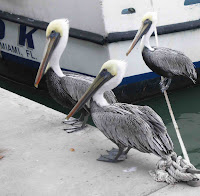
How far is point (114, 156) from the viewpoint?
129 inches

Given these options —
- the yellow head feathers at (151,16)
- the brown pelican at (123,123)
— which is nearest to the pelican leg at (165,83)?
the yellow head feathers at (151,16)

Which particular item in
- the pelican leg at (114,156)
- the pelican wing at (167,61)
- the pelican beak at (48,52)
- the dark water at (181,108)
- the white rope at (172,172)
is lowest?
the dark water at (181,108)

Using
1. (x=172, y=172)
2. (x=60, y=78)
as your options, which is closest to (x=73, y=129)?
(x=60, y=78)

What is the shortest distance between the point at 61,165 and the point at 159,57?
2.71m

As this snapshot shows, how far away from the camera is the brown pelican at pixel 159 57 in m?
5.31

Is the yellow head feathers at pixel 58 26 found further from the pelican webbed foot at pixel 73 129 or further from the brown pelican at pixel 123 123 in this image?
the brown pelican at pixel 123 123

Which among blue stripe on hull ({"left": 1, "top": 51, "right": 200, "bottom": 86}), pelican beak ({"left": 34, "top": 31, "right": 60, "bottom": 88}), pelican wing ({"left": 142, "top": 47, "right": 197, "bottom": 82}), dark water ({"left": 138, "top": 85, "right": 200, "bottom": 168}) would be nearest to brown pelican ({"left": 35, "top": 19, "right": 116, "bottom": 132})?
pelican beak ({"left": 34, "top": 31, "right": 60, "bottom": 88})

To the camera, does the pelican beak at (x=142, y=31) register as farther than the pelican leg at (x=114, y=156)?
Yes

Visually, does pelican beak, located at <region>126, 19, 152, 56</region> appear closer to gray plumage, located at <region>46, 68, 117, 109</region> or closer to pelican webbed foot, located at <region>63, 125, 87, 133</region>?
gray plumage, located at <region>46, 68, 117, 109</region>

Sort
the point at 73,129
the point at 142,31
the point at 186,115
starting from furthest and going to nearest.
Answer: the point at 186,115
the point at 142,31
the point at 73,129

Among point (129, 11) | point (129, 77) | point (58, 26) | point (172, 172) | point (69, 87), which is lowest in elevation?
point (129, 77)

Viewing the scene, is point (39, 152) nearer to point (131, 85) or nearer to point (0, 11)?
point (131, 85)

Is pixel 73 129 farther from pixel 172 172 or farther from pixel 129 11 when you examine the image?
pixel 129 11

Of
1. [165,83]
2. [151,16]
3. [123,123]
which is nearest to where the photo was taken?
[123,123]
